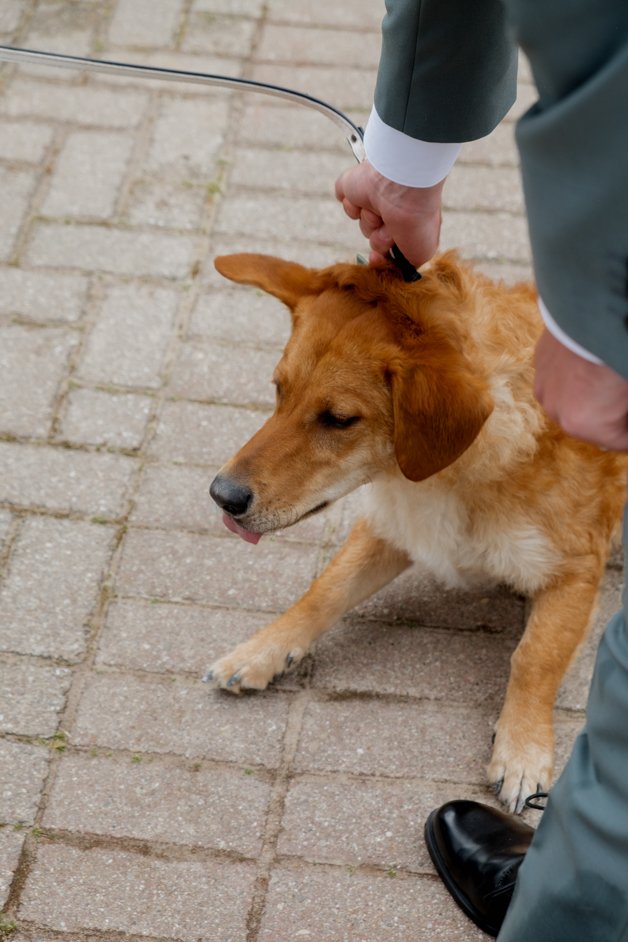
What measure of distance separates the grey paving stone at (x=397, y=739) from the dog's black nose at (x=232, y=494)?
0.76 meters

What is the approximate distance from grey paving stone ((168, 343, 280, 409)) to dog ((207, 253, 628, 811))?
105 cm

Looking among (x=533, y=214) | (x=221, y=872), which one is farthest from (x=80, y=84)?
(x=533, y=214)

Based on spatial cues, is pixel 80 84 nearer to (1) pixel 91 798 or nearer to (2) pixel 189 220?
(2) pixel 189 220

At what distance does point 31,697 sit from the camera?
367cm

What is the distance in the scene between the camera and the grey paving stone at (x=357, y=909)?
3100mm

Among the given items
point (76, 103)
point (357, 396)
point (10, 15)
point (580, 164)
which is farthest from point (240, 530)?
point (10, 15)

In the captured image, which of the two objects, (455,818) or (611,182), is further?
(455,818)

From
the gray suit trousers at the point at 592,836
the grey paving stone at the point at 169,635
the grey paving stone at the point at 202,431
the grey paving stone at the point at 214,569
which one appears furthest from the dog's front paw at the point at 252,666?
the gray suit trousers at the point at 592,836

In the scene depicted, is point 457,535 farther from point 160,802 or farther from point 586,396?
point 586,396

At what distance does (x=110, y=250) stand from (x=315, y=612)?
2.33 metres

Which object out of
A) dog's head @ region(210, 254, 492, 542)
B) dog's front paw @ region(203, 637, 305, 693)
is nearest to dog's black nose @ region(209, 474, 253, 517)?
dog's head @ region(210, 254, 492, 542)

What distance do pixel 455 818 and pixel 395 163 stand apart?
1790 millimetres

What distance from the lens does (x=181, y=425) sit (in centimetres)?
464

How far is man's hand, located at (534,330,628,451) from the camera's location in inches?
74.5
